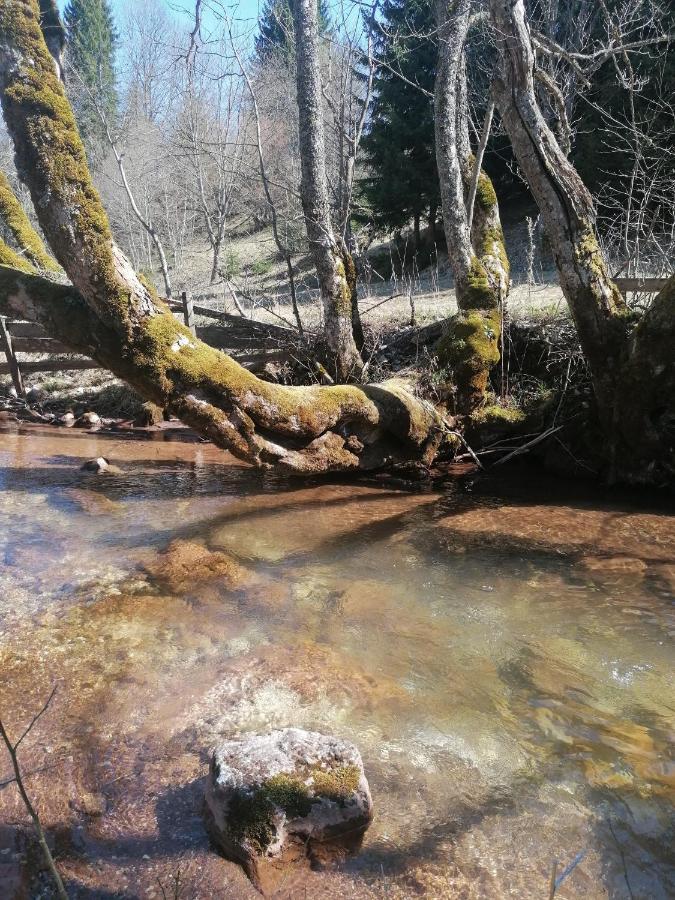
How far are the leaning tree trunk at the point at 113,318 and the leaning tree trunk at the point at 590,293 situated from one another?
2.79 meters

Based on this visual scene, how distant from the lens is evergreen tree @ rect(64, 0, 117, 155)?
18406 mm

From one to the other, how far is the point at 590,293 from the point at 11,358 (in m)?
10.4

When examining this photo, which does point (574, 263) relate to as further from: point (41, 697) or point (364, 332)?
point (41, 697)

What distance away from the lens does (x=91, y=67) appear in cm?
1853

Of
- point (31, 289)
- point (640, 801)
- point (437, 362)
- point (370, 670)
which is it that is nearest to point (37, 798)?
point (370, 670)

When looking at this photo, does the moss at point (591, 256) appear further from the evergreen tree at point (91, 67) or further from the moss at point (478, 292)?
the evergreen tree at point (91, 67)

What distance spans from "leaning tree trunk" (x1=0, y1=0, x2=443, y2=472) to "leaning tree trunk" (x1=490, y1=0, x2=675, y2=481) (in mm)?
2789

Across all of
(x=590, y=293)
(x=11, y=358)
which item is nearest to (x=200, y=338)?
(x=11, y=358)

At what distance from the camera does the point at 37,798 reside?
282cm

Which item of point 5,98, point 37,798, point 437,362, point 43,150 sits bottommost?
point 37,798

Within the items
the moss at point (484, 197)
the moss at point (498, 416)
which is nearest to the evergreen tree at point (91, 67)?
the moss at point (484, 197)

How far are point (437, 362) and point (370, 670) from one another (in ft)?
17.9

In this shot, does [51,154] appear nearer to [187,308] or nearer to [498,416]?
[498,416]

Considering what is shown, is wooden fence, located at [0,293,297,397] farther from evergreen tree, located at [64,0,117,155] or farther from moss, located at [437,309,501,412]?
evergreen tree, located at [64,0,117,155]
